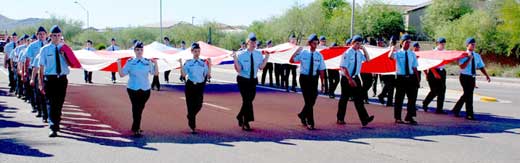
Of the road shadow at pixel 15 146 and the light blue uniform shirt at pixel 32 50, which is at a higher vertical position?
the light blue uniform shirt at pixel 32 50

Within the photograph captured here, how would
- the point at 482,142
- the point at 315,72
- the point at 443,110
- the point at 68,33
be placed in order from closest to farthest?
1. the point at 482,142
2. the point at 315,72
3. the point at 443,110
4. the point at 68,33

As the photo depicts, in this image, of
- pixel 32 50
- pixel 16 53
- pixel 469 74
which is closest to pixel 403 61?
pixel 469 74

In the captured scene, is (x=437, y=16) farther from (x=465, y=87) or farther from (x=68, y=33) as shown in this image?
(x=68, y=33)

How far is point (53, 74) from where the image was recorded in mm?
10523

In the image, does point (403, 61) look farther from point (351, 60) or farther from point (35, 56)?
point (35, 56)

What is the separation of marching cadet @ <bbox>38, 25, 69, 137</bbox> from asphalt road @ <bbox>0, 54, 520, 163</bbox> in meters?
0.49

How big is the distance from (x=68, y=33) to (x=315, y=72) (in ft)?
284

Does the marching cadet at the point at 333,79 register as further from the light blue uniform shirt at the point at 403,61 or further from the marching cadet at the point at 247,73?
the marching cadet at the point at 247,73

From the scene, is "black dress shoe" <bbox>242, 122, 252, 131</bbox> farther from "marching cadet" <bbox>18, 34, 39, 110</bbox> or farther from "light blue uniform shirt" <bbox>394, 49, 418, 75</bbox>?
"marching cadet" <bbox>18, 34, 39, 110</bbox>

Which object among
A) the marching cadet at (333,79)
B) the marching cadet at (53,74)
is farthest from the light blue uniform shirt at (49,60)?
the marching cadet at (333,79)

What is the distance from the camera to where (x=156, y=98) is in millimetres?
17938

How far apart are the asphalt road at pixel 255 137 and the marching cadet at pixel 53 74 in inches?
19.3

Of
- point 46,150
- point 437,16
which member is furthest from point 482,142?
point 437,16

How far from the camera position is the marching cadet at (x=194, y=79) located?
1110 cm
